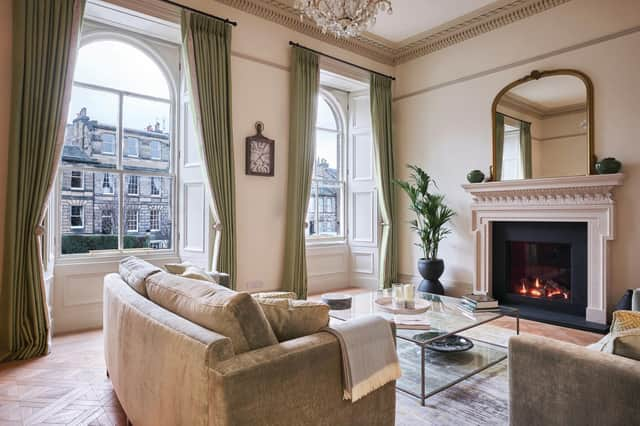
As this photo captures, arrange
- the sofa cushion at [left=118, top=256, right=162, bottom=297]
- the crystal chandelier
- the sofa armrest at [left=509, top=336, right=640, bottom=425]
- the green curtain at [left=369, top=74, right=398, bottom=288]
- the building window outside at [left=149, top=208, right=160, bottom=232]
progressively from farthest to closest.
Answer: the green curtain at [left=369, top=74, right=398, bottom=288], the building window outside at [left=149, top=208, right=160, bottom=232], the crystal chandelier, the sofa cushion at [left=118, top=256, right=162, bottom=297], the sofa armrest at [left=509, top=336, right=640, bottom=425]

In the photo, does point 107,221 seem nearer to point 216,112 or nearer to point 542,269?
point 216,112

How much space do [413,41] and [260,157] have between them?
303 centimetres

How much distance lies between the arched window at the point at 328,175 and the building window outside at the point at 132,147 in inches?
102

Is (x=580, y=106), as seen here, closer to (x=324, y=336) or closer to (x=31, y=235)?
(x=324, y=336)

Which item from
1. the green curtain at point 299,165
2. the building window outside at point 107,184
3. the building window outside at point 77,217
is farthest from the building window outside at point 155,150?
the green curtain at point 299,165

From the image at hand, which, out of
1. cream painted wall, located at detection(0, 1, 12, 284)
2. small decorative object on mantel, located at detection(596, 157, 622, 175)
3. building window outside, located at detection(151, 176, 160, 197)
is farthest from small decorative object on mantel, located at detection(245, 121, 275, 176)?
small decorative object on mantel, located at detection(596, 157, 622, 175)

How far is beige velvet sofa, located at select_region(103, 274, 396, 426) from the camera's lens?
4.25 ft

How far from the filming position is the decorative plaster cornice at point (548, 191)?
4.01 m

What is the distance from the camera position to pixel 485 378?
107 inches

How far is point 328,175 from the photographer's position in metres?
6.27

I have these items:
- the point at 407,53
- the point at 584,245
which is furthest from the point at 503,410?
the point at 407,53

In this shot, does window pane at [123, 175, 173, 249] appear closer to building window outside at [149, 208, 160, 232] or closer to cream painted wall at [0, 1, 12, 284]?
building window outside at [149, 208, 160, 232]

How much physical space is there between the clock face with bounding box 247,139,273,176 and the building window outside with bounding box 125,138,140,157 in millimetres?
1234

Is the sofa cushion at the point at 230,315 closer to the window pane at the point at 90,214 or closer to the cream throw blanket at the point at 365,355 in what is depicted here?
the cream throw blanket at the point at 365,355
